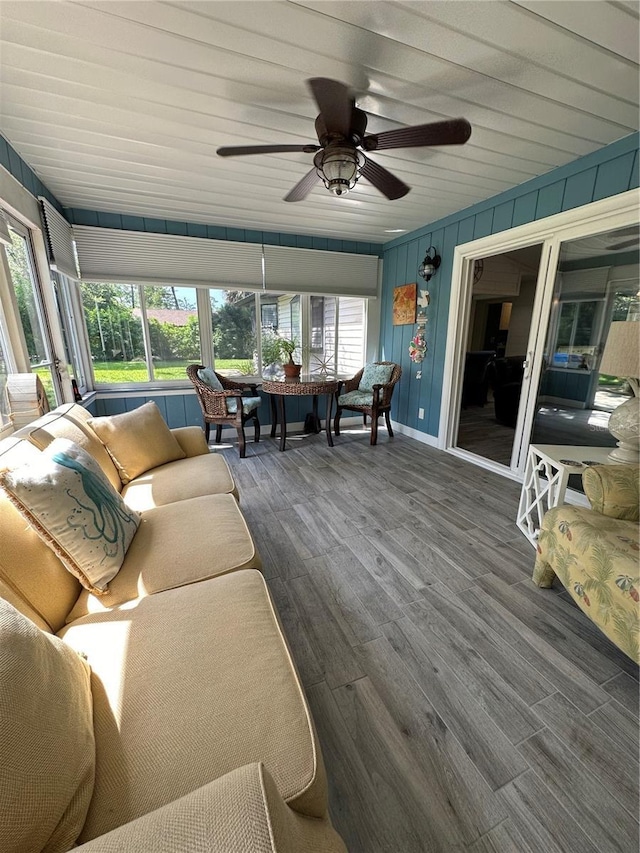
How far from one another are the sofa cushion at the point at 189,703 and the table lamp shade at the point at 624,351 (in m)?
2.10

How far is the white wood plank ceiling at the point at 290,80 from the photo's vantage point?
132cm

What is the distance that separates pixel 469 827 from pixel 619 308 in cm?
298

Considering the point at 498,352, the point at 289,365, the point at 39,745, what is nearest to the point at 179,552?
the point at 39,745

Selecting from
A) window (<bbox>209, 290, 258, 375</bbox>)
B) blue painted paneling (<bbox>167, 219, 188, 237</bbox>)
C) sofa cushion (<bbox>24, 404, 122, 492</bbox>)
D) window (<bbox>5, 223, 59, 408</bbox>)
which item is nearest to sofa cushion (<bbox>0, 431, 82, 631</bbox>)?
sofa cushion (<bbox>24, 404, 122, 492</bbox>)

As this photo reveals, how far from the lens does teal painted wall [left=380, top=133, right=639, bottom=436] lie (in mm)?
2273

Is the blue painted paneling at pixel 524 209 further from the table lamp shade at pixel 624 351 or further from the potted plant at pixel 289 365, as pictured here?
the potted plant at pixel 289 365

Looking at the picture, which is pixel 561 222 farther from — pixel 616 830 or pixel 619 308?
pixel 616 830

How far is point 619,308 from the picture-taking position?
2.42 m

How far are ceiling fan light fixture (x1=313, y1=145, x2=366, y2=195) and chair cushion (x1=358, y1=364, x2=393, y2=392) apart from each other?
2.50 metres

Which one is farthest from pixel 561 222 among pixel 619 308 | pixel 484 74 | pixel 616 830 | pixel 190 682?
pixel 190 682

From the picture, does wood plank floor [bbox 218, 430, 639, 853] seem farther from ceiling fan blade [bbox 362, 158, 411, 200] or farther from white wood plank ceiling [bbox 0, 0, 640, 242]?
white wood plank ceiling [bbox 0, 0, 640, 242]

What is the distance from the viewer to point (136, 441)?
2121 millimetres

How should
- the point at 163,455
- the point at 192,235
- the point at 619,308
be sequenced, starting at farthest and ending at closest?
the point at 192,235 < the point at 619,308 < the point at 163,455

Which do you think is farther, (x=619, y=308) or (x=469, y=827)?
(x=619, y=308)
